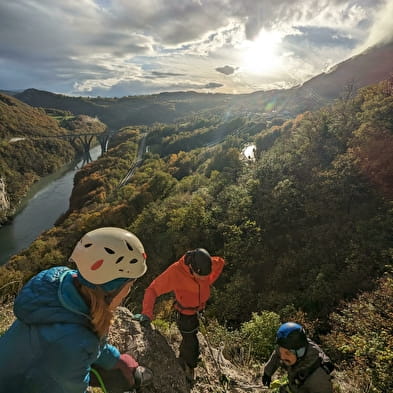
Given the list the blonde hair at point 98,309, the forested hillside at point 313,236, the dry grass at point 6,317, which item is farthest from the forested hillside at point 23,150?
the blonde hair at point 98,309

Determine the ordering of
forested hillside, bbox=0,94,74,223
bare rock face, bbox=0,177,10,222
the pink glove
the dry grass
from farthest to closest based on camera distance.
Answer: forested hillside, bbox=0,94,74,223
bare rock face, bbox=0,177,10,222
the dry grass
the pink glove

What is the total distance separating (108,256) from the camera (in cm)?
233

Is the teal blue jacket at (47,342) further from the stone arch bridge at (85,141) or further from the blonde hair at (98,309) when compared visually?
the stone arch bridge at (85,141)

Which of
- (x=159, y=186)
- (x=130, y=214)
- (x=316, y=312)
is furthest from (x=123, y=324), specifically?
(x=159, y=186)

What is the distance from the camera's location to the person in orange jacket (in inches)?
169

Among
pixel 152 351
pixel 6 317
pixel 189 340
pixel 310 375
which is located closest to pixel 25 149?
pixel 6 317

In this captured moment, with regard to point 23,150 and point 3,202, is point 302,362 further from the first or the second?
point 23,150

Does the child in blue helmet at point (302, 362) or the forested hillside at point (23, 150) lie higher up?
the child in blue helmet at point (302, 362)

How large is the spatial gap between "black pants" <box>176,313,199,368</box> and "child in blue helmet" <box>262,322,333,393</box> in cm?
177

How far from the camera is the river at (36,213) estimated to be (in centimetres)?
4738

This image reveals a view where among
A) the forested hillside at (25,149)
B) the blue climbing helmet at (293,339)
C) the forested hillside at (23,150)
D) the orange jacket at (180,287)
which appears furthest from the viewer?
the forested hillside at (23,150)

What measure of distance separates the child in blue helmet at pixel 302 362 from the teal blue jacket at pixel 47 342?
2.15 meters

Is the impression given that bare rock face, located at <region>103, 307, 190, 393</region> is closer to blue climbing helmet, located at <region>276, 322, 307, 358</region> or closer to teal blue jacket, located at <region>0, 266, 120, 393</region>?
blue climbing helmet, located at <region>276, 322, 307, 358</region>

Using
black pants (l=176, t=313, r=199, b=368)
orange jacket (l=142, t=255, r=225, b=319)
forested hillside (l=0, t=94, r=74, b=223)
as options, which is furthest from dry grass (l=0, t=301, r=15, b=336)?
forested hillside (l=0, t=94, r=74, b=223)
